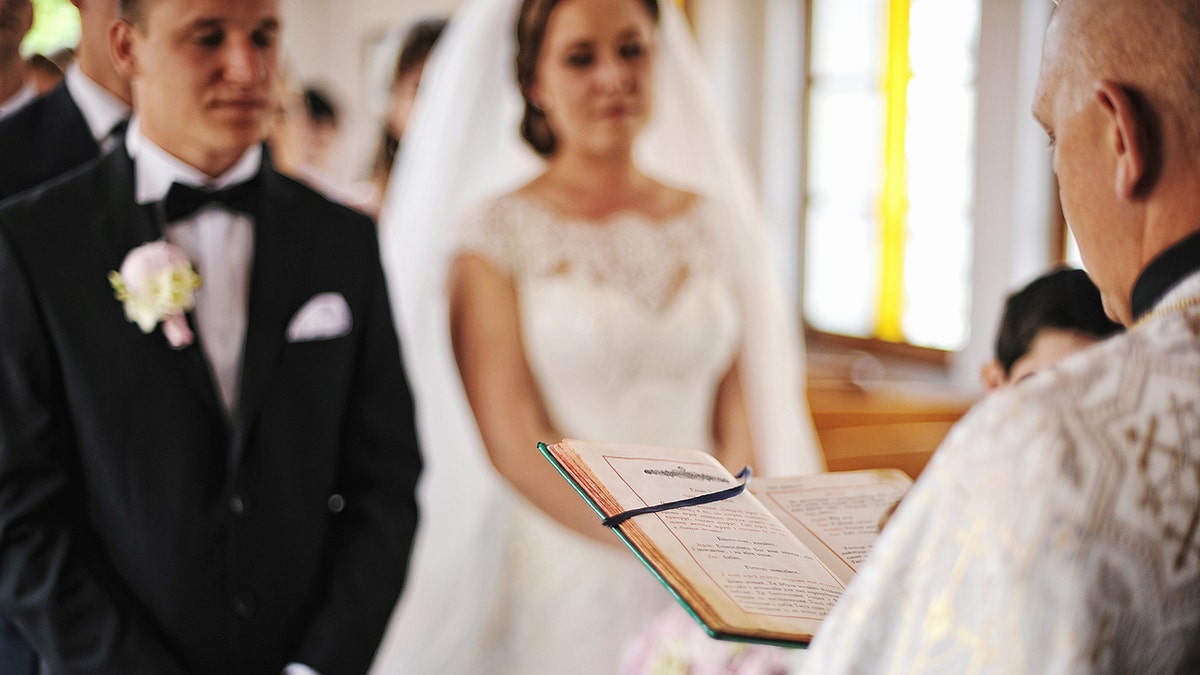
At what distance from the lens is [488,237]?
108 inches

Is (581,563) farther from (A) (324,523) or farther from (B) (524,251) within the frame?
(A) (324,523)

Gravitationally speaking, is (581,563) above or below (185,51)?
below

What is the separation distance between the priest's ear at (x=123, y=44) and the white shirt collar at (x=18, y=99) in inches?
5.3

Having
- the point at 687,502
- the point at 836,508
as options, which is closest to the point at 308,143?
the point at 836,508

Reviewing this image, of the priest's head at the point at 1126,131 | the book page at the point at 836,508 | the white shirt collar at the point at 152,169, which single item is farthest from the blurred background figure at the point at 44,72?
the priest's head at the point at 1126,131

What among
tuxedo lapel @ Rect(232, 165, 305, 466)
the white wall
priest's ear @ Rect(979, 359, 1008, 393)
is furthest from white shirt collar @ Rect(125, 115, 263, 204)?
the white wall

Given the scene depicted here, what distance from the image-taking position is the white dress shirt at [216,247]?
1751 mm

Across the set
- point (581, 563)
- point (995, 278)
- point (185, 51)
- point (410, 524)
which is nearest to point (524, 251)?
point (581, 563)

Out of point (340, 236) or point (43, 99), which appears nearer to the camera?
point (43, 99)

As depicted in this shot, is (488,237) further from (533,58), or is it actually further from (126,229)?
(126,229)

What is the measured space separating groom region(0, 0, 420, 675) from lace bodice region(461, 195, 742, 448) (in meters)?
0.83

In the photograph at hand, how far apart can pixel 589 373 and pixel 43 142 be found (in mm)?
1397

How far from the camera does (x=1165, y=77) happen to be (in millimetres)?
984

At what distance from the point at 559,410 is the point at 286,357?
3.43 feet
